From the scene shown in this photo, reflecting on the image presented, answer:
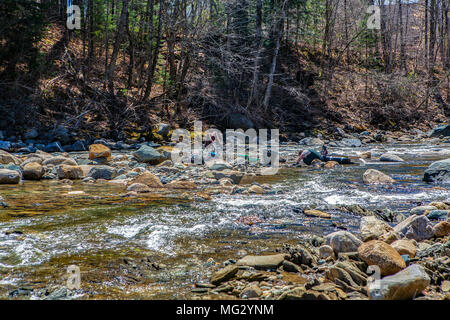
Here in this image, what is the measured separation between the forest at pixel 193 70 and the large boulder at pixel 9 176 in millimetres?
6043

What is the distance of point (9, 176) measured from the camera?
679 centimetres

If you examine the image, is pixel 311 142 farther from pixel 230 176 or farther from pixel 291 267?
pixel 291 267

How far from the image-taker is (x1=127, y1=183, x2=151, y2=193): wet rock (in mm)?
6389

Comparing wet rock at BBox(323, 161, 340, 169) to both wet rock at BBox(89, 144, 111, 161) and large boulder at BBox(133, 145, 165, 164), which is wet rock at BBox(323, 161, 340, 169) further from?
wet rock at BBox(89, 144, 111, 161)

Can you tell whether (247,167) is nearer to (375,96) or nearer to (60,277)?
(60,277)

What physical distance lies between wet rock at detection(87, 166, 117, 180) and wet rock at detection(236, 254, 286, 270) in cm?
510

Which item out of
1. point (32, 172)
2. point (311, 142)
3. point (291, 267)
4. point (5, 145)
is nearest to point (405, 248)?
point (291, 267)

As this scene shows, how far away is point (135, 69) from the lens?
17.8 metres

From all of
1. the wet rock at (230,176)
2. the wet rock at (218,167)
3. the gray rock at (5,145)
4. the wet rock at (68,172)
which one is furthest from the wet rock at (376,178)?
the gray rock at (5,145)

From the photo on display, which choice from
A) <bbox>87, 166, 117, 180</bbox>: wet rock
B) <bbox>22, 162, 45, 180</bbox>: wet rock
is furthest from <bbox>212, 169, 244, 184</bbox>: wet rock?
<bbox>22, 162, 45, 180</bbox>: wet rock

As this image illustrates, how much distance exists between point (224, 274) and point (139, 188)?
3.89 metres

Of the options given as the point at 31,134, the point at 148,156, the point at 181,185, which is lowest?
the point at 181,185
